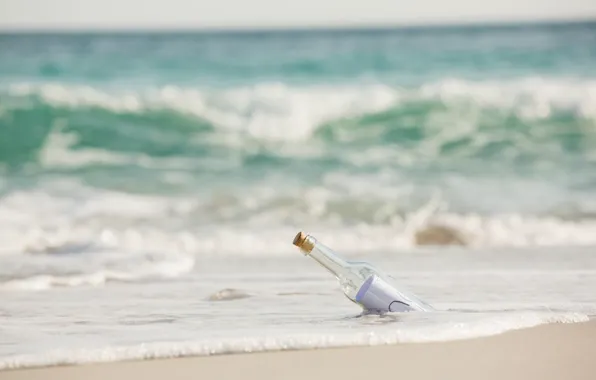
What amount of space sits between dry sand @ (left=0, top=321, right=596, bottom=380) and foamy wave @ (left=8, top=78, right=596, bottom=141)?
173 centimetres

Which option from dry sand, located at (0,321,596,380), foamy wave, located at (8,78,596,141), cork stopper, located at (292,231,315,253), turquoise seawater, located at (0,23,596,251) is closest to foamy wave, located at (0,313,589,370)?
dry sand, located at (0,321,596,380)

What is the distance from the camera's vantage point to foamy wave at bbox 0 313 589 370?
140 centimetres

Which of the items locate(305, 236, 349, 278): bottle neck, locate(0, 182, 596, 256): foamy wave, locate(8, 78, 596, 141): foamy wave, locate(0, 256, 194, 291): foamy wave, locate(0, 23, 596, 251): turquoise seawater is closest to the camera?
locate(305, 236, 349, 278): bottle neck

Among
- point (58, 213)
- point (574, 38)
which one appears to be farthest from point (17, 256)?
point (574, 38)

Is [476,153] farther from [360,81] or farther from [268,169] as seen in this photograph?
[268,169]

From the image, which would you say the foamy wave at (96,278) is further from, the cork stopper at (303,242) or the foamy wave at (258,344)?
the cork stopper at (303,242)

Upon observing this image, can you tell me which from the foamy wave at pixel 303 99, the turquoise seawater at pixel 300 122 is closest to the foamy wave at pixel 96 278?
the turquoise seawater at pixel 300 122

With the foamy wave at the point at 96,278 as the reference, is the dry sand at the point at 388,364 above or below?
below

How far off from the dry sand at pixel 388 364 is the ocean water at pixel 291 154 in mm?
805

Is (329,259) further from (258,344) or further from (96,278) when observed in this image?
(96,278)

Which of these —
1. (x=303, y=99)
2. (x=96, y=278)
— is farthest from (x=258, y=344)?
(x=303, y=99)

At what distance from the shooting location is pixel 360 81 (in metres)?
3.11

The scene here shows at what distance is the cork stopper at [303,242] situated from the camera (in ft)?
4.58

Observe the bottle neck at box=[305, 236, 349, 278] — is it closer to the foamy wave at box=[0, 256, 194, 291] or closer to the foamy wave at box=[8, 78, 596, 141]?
the foamy wave at box=[0, 256, 194, 291]
